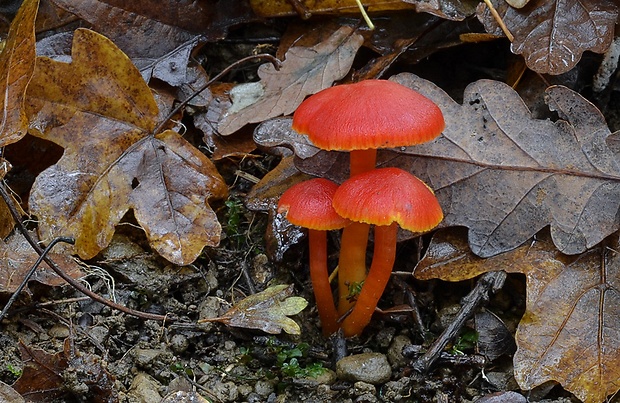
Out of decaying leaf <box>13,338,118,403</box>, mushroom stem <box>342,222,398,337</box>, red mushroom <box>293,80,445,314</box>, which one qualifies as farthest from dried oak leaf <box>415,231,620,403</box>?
decaying leaf <box>13,338,118,403</box>

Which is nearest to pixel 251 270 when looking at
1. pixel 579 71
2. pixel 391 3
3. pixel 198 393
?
pixel 198 393

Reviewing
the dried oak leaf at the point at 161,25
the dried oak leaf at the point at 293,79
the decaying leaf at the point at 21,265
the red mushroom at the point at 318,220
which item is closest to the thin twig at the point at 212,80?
the dried oak leaf at the point at 293,79

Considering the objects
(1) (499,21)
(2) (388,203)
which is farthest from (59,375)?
(1) (499,21)

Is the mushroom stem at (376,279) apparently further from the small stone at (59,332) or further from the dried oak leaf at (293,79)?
the small stone at (59,332)

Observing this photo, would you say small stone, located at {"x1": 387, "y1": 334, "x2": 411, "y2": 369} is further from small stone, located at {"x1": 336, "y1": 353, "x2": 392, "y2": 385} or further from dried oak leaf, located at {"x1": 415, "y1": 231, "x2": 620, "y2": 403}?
dried oak leaf, located at {"x1": 415, "y1": 231, "x2": 620, "y2": 403}

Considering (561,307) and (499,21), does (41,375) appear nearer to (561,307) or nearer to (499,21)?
(561,307)

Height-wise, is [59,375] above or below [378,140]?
below

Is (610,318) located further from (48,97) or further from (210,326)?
(48,97)
